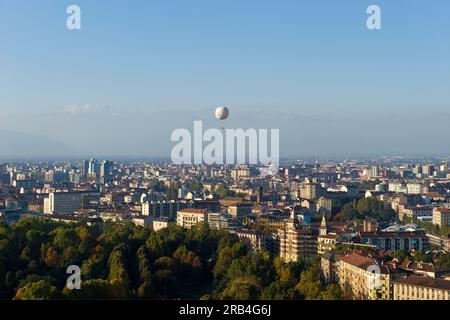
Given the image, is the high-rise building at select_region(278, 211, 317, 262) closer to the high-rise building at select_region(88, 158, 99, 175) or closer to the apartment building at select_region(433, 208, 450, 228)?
the apartment building at select_region(433, 208, 450, 228)

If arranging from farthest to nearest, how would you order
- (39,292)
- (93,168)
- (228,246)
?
1. (93,168)
2. (228,246)
3. (39,292)

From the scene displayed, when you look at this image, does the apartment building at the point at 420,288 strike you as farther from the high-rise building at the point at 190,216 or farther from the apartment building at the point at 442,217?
the apartment building at the point at 442,217

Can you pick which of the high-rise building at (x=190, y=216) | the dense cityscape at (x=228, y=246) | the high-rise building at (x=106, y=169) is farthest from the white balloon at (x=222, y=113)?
the high-rise building at (x=106, y=169)

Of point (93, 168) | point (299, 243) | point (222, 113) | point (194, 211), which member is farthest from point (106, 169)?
point (222, 113)

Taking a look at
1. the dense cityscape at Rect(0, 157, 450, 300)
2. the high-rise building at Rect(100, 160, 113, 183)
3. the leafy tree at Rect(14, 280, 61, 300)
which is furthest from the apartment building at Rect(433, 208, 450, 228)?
the high-rise building at Rect(100, 160, 113, 183)

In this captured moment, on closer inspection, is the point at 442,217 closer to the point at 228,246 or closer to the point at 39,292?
the point at 228,246

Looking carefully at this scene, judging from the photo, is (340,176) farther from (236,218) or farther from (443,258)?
(443,258)
